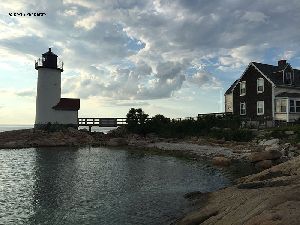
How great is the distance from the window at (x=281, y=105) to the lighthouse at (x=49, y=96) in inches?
1103

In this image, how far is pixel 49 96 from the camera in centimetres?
4966

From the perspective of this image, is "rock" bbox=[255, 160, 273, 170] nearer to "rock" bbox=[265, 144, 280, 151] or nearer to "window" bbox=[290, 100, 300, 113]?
"rock" bbox=[265, 144, 280, 151]

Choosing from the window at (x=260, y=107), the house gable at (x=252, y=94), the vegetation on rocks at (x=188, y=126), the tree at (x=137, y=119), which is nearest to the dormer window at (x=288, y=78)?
the house gable at (x=252, y=94)

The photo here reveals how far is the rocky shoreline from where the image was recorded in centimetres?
852

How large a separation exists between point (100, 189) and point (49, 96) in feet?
113

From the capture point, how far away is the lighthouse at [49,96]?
4950 centimetres

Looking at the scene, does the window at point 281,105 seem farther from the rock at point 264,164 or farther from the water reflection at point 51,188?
the water reflection at point 51,188

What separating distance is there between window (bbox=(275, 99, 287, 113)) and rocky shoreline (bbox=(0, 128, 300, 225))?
7745 mm

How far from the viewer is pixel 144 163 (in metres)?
27.4

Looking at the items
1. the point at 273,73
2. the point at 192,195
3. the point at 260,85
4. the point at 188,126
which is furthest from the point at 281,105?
the point at 192,195

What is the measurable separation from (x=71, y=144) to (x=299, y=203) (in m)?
39.0

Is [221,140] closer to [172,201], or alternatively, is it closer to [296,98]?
[296,98]

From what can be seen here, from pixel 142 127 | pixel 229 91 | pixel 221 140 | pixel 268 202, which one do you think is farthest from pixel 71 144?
pixel 268 202

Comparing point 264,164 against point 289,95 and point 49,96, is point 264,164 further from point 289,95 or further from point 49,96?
point 49,96
